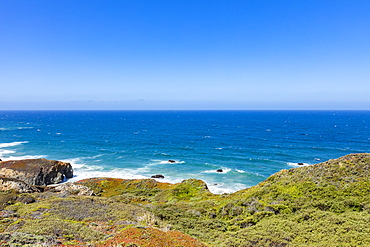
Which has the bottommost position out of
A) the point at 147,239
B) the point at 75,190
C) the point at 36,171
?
the point at 36,171

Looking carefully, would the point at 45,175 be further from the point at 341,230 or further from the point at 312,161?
the point at 312,161

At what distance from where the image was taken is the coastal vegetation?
13805 mm

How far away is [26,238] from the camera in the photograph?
12.6 m

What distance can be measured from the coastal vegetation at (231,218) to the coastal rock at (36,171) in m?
24.8

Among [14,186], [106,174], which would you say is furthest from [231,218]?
[106,174]

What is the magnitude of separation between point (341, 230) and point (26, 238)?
66.7 ft

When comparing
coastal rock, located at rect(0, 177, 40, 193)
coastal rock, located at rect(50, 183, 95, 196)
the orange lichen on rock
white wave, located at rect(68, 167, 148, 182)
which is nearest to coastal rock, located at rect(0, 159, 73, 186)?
white wave, located at rect(68, 167, 148, 182)

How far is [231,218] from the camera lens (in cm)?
2108

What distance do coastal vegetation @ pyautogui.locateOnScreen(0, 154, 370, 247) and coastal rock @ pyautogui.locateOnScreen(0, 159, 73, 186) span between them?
2479 cm

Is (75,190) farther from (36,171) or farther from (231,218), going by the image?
(231,218)

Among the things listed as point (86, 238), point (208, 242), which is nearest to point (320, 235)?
point (208, 242)

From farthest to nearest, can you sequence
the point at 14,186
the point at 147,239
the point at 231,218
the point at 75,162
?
1. the point at 75,162
2. the point at 14,186
3. the point at 231,218
4. the point at 147,239

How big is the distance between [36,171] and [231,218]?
45325 mm

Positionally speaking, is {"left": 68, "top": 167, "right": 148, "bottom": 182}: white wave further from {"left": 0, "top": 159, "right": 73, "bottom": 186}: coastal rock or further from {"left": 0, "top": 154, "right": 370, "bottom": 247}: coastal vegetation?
{"left": 0, "top": 154, "right": 370, "bottom": 247}: coastal vegetation
